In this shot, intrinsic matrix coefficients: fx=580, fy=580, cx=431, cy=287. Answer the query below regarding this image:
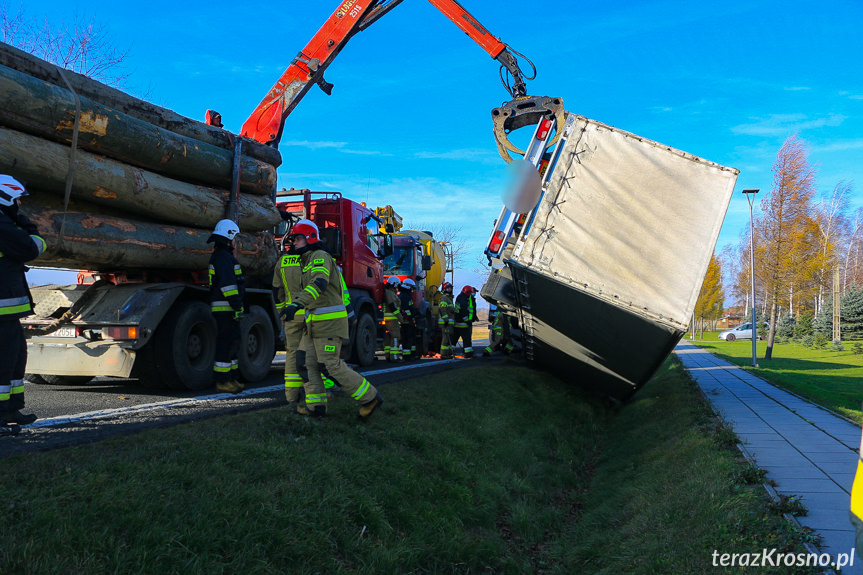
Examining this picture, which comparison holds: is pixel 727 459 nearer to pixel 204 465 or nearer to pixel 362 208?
pixel 204 465

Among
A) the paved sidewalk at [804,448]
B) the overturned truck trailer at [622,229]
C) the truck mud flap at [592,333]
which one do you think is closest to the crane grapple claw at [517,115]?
the overturned truck trailer at [622,229]

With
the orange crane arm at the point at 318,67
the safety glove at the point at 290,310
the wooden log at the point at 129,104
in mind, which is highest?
the orange crane arm at the point at 318,67

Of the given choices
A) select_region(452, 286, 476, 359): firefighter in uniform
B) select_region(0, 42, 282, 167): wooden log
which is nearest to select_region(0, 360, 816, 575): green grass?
select_region(0, 42, 282, 167): wooden log

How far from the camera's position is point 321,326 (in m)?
5.27

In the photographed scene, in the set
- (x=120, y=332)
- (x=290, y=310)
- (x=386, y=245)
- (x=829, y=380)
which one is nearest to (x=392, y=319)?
(x=386, y=245)

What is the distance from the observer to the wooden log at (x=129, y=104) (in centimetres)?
545

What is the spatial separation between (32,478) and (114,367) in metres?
3.55

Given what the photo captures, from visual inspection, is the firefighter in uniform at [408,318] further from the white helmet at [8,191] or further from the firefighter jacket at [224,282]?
the white helmet at [8,191]

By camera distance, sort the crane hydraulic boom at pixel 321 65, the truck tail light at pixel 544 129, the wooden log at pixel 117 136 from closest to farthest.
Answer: the wooden log at pixel 117 136
the truck tail light at pixel 544 129
the crane hydraulic boom at pixel 321 65

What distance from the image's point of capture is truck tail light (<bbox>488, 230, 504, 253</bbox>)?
6922 millimetres

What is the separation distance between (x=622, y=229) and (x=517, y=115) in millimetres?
2403

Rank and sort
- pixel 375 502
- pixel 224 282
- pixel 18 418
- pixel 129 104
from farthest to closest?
1. pixel 224 282
2. pixel 129 104
3. pixel 18 418
4. pixel 375 502

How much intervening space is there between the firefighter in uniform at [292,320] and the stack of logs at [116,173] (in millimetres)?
2146

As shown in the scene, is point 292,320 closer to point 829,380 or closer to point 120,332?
point 120,332
